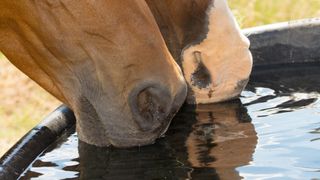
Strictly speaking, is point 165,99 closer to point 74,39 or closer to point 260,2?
point 74,39

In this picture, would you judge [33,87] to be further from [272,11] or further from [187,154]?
[187,154]

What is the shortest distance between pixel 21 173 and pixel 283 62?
1306 mm

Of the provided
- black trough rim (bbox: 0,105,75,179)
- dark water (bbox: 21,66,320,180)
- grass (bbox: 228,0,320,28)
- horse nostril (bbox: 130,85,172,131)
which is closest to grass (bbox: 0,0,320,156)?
grass (bbox: 228,0,320,28)

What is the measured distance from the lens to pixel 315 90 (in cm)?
273

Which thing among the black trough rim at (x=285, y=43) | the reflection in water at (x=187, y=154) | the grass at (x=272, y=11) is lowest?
the reflection in water at (x=187, y=154)

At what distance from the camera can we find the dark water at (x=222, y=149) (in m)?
2.07

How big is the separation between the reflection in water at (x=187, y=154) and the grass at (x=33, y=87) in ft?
3.46

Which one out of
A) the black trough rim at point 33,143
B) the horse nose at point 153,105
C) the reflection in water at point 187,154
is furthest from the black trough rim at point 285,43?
the horse nose at point 153,105

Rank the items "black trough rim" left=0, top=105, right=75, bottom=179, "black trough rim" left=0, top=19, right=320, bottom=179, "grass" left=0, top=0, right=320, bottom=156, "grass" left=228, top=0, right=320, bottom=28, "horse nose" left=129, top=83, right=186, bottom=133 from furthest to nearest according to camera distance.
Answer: "grass" left=228, top=0, right=320, bottom=28
"grass" left=0, top=0, right=320, bottom=156
"black trough rim" left=0, top=19, right=320, bottom=179
"black trough rim" left=0, top=105, right=75, bottom=179
"horse nose" left=129, top=83, right=186, bottom=133

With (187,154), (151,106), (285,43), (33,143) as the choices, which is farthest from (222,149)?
(285,43)

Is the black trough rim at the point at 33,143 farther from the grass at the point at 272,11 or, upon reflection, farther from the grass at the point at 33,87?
the grass at the point at 272,11

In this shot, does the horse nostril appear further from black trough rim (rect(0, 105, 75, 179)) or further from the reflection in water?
black trough rim (rect(0, 105, 75, 179))

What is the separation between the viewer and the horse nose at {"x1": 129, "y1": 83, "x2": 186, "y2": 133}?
6.61 feet

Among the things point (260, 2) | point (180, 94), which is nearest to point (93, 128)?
point (180, 94)
